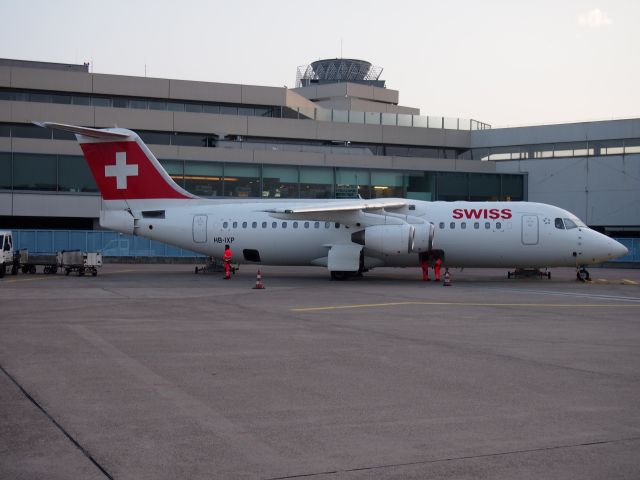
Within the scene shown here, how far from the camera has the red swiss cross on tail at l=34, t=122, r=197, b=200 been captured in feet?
109

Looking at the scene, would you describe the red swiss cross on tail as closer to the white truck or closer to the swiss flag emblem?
the swiss flag emblem

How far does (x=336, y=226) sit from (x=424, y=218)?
12.7 feet

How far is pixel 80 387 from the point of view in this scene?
33.0 ft

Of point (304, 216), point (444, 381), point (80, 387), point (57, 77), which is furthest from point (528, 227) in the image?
point (57, 77)

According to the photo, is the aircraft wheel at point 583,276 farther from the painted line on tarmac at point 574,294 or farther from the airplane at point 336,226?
the painted line on tarmac at point 574,294

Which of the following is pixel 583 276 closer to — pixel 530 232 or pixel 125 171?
pixel 530 232

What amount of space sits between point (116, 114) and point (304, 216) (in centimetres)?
2567

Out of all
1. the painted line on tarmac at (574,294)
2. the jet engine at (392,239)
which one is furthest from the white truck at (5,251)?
the painted line on tarmac at (574,294)

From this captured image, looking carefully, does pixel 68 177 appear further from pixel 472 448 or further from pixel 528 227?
pixel 472 448

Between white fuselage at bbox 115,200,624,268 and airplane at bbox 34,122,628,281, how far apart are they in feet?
0.14

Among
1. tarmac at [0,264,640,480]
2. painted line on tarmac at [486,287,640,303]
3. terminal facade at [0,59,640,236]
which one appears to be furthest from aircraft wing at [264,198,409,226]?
terminal facade at [0,59,640,236]

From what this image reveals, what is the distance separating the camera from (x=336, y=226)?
3244cm

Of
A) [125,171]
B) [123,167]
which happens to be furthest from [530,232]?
[123,167]

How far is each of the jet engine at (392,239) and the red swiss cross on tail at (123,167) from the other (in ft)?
32.7
